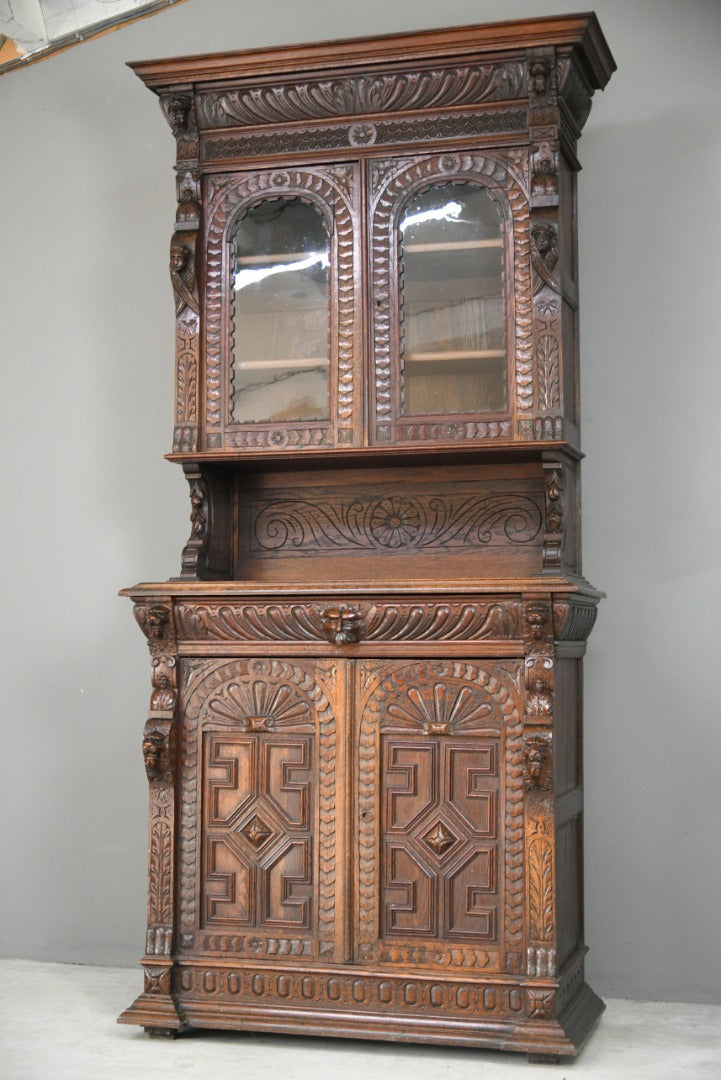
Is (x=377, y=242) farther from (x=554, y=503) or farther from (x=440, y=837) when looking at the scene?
(x=440, y=837)

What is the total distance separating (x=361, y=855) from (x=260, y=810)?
30 centimetres

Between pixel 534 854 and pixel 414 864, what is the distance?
322mm

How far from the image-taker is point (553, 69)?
369cm

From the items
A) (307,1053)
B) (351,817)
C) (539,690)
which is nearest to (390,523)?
(539,690)

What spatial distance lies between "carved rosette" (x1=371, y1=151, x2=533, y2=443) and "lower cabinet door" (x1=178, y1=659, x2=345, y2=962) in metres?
0.72

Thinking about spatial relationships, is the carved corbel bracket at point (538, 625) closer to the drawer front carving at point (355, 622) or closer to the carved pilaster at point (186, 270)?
the drawer front carving at point (355, 622)

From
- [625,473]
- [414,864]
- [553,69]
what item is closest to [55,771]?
[414,864]

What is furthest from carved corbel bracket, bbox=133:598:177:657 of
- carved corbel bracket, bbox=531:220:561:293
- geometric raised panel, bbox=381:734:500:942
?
carved corbel bracket, bbox=531:220:561:293

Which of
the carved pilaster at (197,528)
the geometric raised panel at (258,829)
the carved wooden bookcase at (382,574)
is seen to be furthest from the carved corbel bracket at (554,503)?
the carved pilaster at (197,528)

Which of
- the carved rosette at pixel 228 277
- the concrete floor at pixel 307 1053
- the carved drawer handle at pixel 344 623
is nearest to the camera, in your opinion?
the concrete floor at pixel 307 1053

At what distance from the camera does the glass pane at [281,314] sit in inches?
153

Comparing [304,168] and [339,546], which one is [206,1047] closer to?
[339,546]

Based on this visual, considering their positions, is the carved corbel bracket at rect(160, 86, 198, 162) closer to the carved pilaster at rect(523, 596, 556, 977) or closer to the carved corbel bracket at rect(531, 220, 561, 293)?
the carved corbel bracket at rect(531, 220, 561, 293)

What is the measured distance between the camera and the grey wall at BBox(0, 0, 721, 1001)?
407 centimetres
